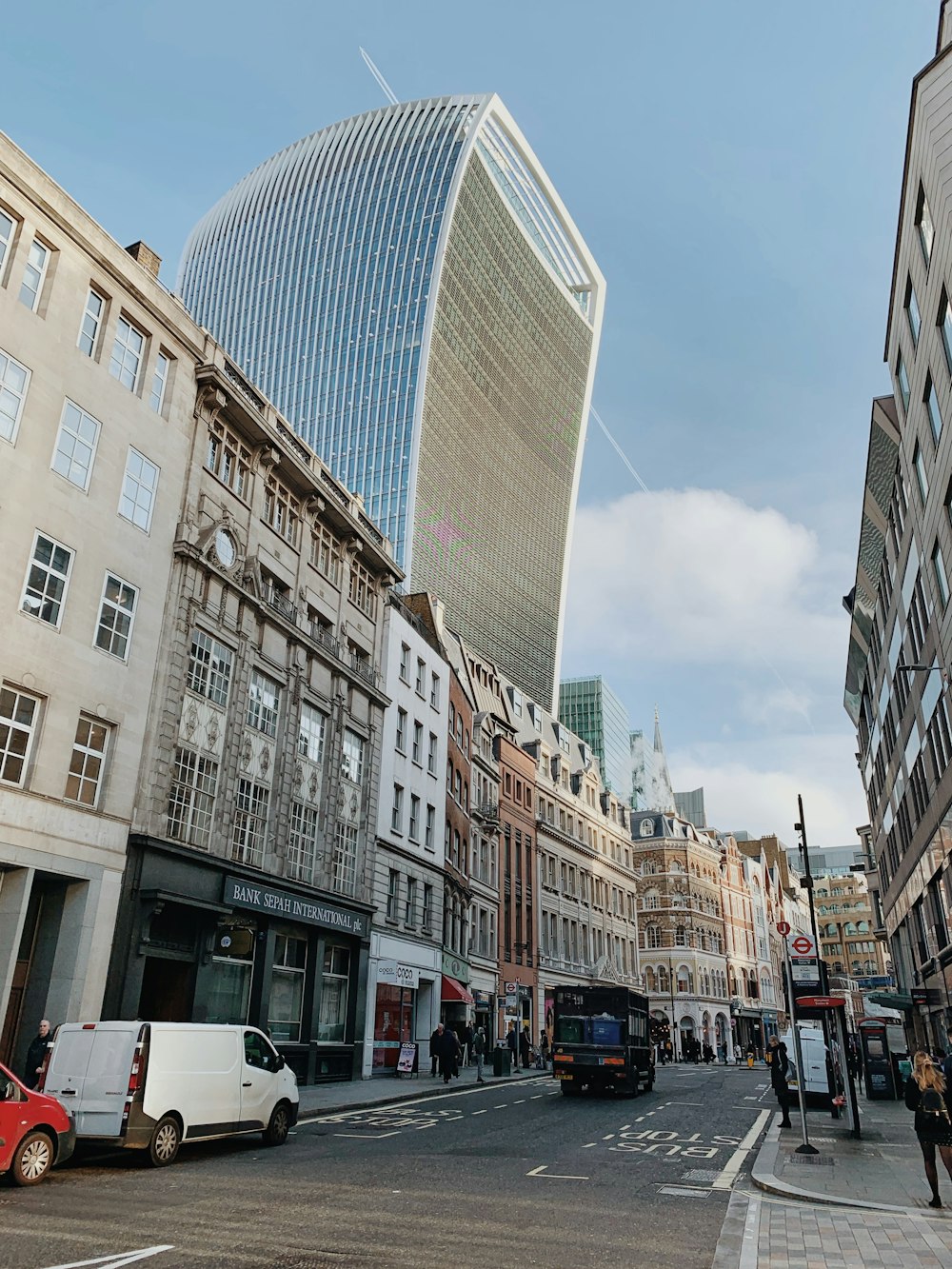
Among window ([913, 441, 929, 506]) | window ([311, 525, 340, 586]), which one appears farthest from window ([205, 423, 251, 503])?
window ([913, 441, 929, 506])

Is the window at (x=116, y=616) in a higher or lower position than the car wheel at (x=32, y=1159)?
higher

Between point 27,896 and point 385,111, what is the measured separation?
176 m

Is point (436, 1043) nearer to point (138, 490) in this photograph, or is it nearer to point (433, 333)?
point (138, 490)

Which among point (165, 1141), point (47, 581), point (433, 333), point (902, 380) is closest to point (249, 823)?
point (47, 581)

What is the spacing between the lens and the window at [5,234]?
20203 mm

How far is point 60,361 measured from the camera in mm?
21219

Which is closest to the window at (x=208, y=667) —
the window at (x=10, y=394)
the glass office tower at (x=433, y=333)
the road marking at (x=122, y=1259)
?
the window at (x=10, y=394)

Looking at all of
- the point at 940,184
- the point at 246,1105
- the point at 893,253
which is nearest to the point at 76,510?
the point at 246,1105

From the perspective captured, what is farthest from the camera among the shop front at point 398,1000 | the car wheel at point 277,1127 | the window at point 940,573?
the shop front at point 398,1000

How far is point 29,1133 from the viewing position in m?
10.9

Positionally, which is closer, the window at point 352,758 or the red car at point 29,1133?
the red car at point 29,1133

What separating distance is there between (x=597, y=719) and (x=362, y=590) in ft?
460

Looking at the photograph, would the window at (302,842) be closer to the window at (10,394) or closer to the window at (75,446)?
the window at (75,446)

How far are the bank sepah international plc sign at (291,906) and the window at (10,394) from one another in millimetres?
11793
